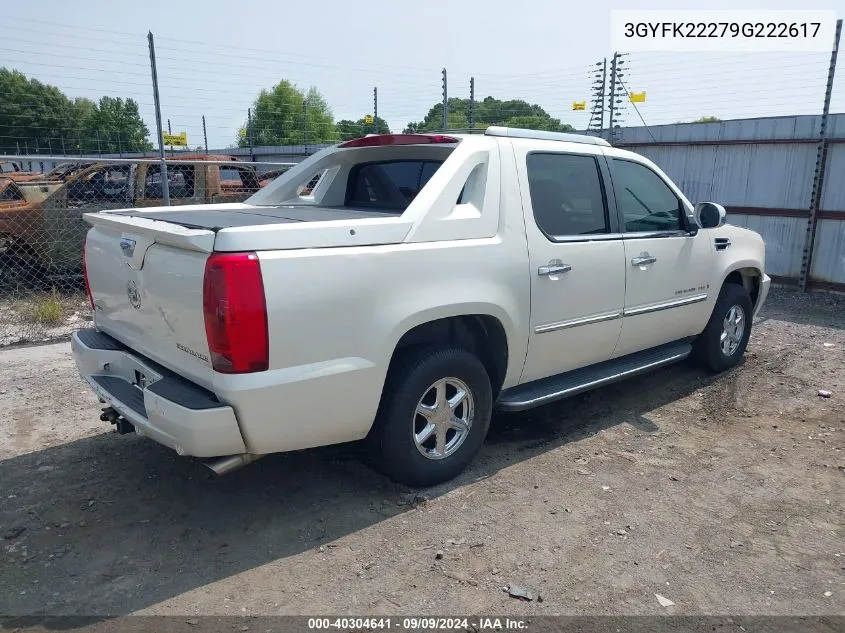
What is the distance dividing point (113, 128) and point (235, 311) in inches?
1514

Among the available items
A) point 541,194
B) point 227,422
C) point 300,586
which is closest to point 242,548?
point 300,586

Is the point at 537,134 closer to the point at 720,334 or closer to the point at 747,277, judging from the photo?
the point at 720,334

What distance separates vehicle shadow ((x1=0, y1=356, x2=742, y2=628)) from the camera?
2.92 metres

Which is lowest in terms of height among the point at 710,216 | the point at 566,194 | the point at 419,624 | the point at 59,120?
the point at 419,624

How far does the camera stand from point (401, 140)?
13.9 feet

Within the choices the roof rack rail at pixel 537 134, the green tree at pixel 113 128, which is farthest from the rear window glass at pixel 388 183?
the green tree at pixel 113 128

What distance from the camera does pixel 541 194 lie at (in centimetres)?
407

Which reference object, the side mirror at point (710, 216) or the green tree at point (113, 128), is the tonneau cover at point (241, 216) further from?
the green tree at point (113, 128)

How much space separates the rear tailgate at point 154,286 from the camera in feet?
9.64

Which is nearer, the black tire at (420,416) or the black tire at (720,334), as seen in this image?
the black tire at (420,416)

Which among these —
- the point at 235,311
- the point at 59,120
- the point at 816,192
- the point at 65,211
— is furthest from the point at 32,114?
the point at 235,311

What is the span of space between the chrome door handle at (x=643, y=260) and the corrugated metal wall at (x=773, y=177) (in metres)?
5.99

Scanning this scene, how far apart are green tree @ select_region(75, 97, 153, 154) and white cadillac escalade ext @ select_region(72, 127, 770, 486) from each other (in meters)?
29.8

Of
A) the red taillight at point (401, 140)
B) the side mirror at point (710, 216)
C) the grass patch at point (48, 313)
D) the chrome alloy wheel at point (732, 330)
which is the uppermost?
the red taillight at point (401, 140)
